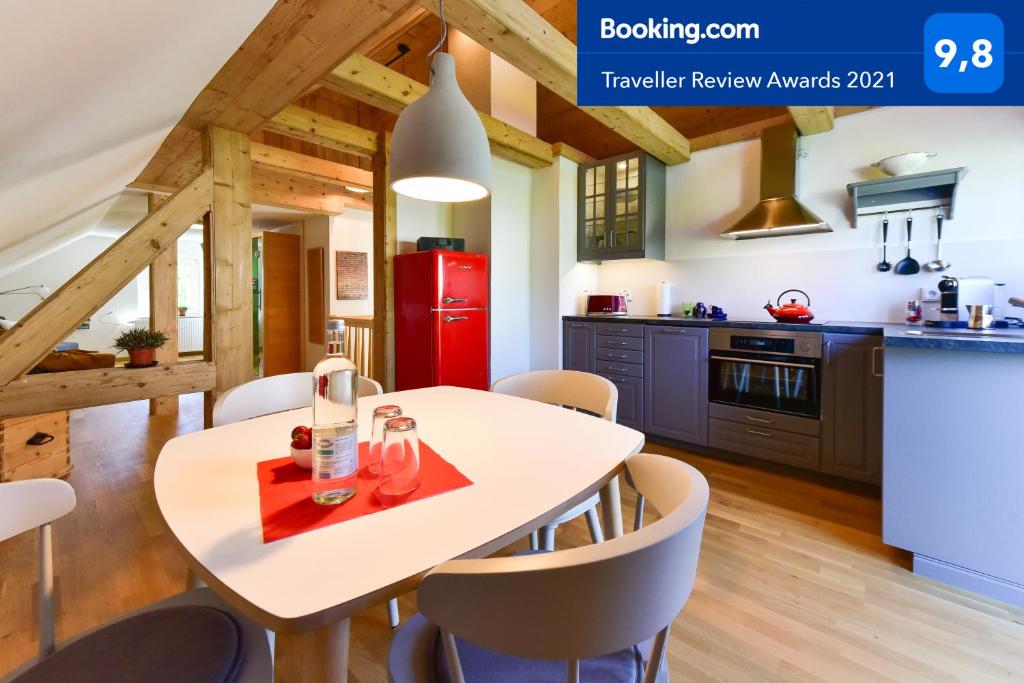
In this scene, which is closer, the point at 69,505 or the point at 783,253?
the point at 69,505

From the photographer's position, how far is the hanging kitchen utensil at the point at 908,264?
2887 mm

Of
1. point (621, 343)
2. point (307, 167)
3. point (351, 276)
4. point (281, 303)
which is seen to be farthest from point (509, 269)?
point (281, 303)

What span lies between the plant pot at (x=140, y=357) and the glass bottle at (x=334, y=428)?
2.07 m

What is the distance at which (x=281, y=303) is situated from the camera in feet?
21.7

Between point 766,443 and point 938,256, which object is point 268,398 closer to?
point 766,443

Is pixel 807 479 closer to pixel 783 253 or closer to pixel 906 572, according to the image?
pixel 906 572

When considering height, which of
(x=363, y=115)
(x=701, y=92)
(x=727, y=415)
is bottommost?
(x=727, y=415)

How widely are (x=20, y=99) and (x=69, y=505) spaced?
1.38 meters

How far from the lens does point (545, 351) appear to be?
165 inches

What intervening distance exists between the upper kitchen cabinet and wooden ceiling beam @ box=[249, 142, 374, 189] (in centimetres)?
220

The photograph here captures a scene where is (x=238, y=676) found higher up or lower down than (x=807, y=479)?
higher up

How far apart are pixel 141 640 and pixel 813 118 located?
4.17 m

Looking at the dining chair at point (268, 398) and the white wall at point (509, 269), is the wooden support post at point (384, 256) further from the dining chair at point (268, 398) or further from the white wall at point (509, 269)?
the dining chair at point (268, 398)

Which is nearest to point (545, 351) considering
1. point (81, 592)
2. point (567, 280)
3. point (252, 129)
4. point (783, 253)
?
point (567, 280)
